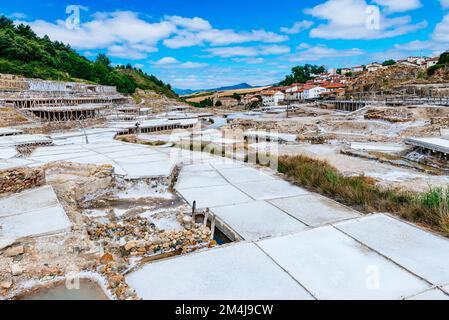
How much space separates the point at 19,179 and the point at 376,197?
829 centimetres

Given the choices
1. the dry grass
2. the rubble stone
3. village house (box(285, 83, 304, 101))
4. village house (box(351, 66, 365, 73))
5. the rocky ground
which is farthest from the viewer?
village house (box(351, 66, 365, 73))

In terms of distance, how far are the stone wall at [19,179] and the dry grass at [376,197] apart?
22.7ft

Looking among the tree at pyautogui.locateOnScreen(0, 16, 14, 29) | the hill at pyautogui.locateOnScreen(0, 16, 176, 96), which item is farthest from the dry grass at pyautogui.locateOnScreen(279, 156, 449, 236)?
the tree at pyautogui.locateOnScreen(0, 16, 14, 29)

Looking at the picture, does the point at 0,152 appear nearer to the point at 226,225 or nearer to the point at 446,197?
the point at 226,225

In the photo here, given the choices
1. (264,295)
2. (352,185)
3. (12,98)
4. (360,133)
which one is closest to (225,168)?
(352,185)

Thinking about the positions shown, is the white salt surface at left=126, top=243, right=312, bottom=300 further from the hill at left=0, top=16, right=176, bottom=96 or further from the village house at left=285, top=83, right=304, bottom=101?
the village house at left=285, top=83, right=304, bottom=101

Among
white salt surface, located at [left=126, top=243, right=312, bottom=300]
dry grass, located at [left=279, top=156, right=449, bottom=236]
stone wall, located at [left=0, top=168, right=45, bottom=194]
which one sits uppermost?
stone wall, located at [left=0, top=168, right=45, bottom=194]

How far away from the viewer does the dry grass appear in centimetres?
565

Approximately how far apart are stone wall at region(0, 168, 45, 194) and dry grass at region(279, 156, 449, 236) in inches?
272

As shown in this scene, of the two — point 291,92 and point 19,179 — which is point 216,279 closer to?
point 19,179

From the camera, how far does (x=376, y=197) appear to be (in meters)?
7.04

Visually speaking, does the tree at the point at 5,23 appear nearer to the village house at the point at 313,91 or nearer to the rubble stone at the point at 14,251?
the village house at the point at 313,91
